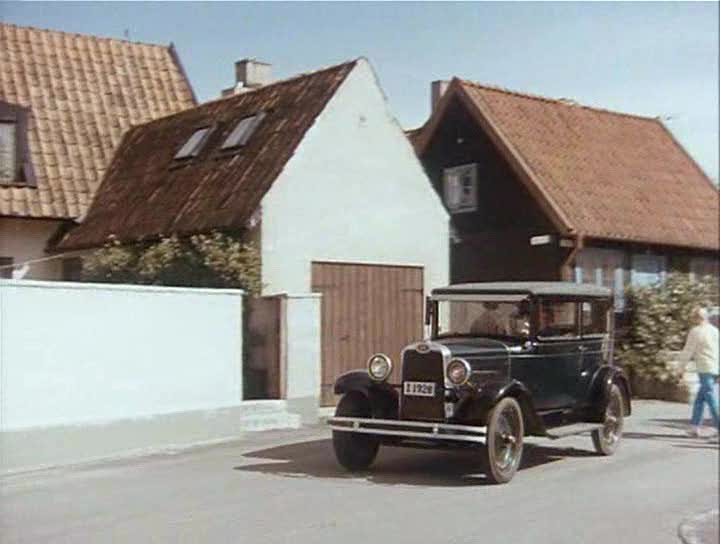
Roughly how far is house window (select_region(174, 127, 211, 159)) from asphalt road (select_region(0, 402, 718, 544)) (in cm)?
125

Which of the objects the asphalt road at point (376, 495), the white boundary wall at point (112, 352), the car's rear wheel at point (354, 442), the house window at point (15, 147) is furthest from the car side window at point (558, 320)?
the house window at point (15, 147)

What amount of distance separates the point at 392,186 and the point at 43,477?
1945mm

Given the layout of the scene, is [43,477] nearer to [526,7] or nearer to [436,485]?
[436,485]

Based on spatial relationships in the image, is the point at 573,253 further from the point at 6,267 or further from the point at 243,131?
the point at 6,267

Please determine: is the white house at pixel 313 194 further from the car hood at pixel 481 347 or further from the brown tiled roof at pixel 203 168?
the car hood at pixel 481 347

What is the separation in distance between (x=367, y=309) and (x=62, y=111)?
4.19 ft

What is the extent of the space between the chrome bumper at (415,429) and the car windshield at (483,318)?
1.40 feet

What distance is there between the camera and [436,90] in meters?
3.28

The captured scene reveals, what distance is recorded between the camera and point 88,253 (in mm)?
4352

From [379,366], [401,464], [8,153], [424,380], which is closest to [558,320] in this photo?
[424,380]

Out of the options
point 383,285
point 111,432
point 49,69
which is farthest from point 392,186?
point 111,432

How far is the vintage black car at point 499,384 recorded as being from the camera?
4.44 m

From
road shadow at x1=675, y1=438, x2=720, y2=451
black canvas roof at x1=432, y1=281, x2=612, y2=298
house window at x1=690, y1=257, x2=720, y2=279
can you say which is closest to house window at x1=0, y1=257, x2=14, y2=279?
black canvas roof at x1=432, y1=281, x2=612, y2=298

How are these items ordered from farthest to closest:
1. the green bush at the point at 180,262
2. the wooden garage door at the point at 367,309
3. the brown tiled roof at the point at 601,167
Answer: the green bush at the point at 180,262 < the wooden garage door at the point at 367,309 < the brown tiled roof at the point at 601,167
